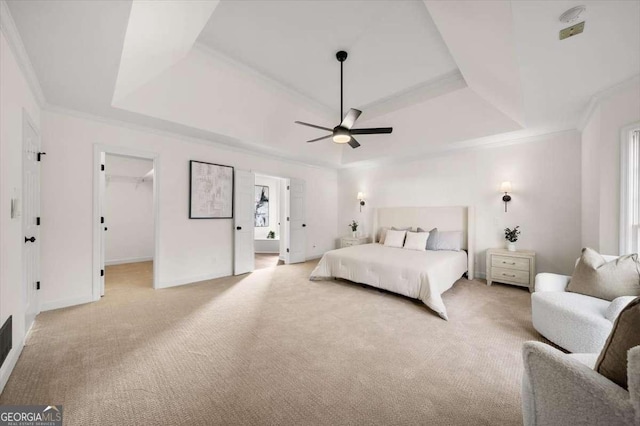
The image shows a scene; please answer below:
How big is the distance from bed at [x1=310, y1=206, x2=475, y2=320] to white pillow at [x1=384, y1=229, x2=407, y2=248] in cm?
43

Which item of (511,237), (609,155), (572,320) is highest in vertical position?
(609,155)

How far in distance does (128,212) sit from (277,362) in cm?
669

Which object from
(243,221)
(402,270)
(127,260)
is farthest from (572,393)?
(127,260)

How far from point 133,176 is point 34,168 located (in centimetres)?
419

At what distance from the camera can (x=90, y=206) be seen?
344 cm

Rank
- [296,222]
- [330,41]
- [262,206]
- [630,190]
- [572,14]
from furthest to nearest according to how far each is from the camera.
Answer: [262,206], [296,222], [330,41], [630,190], [572,14]

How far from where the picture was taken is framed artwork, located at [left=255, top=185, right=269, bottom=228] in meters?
8.91

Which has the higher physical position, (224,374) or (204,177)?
(204,177)

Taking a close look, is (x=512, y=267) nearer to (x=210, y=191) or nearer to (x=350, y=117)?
(x=350, y=117)

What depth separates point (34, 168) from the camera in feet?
9.07

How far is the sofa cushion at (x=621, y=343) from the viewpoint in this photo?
875mm

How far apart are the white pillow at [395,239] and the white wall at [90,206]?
2783 mm

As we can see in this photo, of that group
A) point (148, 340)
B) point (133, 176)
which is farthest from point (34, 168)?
point (133, 176)

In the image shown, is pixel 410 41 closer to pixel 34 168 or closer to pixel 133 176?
pixel 34 168
